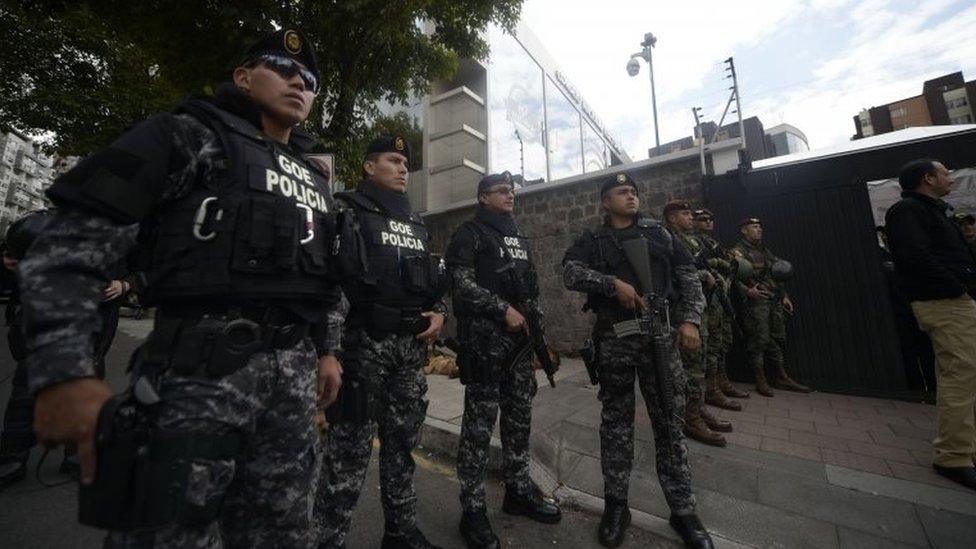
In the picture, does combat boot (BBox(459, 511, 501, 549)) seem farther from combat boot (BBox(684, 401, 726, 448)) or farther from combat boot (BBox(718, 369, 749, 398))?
combat boot (BBox(718, 369, 749, 398))

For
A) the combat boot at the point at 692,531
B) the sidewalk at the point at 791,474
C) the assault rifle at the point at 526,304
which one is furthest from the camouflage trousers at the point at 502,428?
the combat boot at the point at 692,531

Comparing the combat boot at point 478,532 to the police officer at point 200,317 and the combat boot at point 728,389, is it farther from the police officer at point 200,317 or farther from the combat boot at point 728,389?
the combat boot at point 728,389

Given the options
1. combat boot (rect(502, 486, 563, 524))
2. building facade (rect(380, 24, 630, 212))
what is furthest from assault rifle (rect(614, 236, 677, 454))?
building facade (rect(380, 24, 630, 212))

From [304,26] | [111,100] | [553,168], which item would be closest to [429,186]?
[553,168]

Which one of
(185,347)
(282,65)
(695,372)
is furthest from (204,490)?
(695,372)

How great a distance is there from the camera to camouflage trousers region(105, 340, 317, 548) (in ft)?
3.34

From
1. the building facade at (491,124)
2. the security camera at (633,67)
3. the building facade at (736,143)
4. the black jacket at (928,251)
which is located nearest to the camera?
the black jacket at (928,251)

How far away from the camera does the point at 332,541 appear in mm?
1769

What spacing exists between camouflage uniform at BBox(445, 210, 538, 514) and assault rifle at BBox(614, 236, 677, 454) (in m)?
0.71

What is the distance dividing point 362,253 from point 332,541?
1.30 metres

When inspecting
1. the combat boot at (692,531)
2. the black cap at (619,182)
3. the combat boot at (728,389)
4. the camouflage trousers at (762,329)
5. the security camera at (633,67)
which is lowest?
the combat boot at (692,531)

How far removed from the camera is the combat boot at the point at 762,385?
4770 mm

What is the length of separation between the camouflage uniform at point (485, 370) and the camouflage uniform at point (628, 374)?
473mm

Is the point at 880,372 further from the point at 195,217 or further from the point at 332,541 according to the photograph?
the point at 195,217
